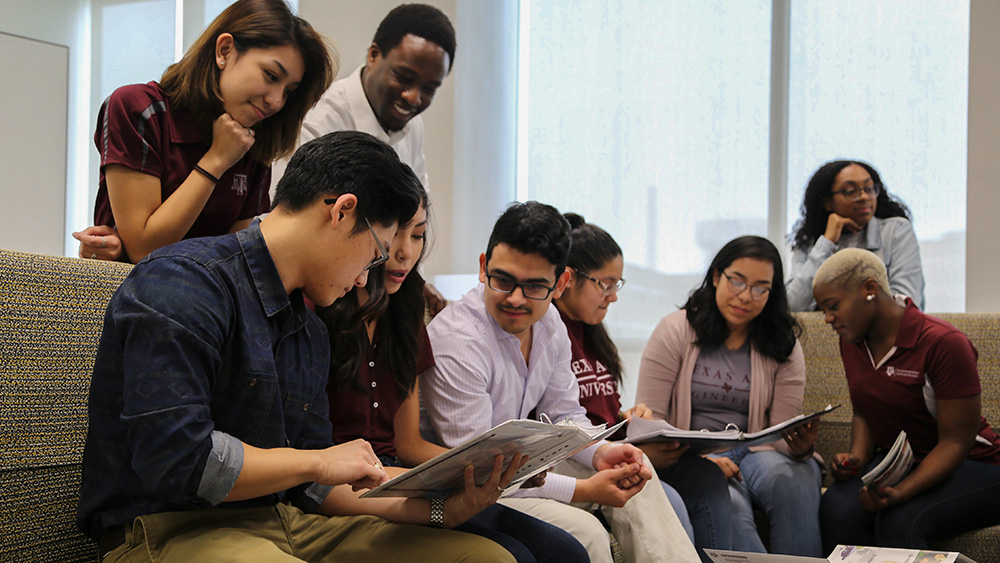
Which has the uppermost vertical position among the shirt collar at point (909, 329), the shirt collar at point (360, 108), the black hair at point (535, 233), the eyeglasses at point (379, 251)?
the shirt collar at point (360, 108)

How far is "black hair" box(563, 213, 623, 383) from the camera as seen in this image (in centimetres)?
250

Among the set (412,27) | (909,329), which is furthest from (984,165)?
(412,27)

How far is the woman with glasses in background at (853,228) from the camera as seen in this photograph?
340cm

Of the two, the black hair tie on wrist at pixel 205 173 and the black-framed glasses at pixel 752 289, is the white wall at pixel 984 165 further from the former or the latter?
the black hair tie on wrist at pixel 205 173

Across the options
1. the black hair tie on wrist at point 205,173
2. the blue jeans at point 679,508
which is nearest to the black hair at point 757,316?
the blue jeans at point 679,508

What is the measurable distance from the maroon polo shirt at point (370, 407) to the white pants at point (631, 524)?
326 mm

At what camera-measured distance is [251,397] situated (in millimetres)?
1176

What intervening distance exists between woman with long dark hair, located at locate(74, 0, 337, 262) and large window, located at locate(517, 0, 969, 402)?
296cm

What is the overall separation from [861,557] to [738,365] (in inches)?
45.8

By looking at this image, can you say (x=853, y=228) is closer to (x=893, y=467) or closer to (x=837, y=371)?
(x=837, y=371)

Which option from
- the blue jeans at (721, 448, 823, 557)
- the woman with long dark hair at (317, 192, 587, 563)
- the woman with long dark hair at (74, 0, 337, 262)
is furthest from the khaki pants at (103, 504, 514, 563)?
the blue jeans at (721, 448, 823, 557)

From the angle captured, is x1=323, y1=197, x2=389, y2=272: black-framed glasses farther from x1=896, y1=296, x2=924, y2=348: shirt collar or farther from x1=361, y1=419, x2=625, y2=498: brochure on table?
x1=896, y1=296, x2=924, y2=348: shirt collar

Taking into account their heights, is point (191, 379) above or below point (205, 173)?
below

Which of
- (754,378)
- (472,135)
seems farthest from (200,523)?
(472,135)
